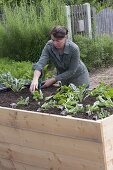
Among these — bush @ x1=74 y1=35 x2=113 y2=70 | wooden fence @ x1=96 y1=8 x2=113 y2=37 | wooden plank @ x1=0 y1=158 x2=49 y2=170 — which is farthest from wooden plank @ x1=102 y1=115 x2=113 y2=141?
wooden fence @ x1=96 y1=8 x2=113 y2=37

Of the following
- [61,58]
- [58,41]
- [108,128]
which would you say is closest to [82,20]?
[61,58]

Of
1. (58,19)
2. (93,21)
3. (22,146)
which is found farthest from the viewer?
(93,21)

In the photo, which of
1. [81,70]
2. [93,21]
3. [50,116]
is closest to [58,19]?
[93,21]

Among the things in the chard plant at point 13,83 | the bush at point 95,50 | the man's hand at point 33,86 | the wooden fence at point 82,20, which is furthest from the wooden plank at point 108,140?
the wooden fence at point 82,20

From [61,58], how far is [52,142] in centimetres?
150

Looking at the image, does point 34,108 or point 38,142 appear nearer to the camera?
point 38,142

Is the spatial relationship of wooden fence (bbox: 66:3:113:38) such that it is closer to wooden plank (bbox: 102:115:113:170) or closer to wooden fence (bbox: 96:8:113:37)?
wooden fence (bbox: 96:8:113:37)

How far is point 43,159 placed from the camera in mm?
3777

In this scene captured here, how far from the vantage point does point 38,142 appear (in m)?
3.79

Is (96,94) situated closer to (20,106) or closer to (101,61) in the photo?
(20,106)

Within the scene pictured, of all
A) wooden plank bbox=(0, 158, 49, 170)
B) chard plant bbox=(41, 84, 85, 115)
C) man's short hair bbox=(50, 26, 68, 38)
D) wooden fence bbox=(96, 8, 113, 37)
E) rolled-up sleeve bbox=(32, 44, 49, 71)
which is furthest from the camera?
wooden fence bbox=(96, 8, 113, 37)

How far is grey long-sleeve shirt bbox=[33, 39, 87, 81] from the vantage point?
474 centimetres

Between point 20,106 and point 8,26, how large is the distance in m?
7.36

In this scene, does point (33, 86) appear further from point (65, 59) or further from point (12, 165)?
point (12, 165)
